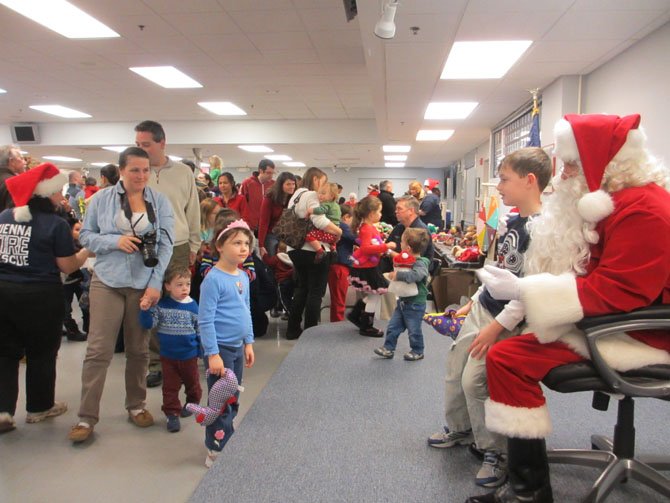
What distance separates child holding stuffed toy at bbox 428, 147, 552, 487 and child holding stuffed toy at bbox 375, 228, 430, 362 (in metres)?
1.25

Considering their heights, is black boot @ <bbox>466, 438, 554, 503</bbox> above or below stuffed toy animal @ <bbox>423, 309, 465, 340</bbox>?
below

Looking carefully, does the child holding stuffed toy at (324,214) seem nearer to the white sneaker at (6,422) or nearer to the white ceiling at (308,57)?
the white ceiling at (308,57)

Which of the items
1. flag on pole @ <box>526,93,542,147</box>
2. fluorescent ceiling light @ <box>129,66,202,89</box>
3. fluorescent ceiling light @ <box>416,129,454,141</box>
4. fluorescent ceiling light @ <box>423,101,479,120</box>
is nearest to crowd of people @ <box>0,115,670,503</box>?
flag on pole @ <box>526,93,542,147</box>

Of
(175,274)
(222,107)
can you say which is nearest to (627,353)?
(175,274)

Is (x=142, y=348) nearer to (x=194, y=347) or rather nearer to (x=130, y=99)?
(x=194, y=347)

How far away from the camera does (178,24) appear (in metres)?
5.21

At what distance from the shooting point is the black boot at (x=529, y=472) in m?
1.59

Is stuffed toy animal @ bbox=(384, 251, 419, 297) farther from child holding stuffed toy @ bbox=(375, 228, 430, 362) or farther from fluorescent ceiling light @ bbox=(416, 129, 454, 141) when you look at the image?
fluorescent ceiling light @ bbox=(416, 129, 454, 141)

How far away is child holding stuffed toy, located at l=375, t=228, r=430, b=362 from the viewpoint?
3412 mm

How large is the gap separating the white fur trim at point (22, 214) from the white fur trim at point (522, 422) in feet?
8.10

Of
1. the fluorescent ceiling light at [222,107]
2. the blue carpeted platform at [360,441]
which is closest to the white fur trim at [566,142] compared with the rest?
the blue carpeted platform at [360,441]

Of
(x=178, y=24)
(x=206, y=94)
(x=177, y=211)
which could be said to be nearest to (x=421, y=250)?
(x=177, y=211)

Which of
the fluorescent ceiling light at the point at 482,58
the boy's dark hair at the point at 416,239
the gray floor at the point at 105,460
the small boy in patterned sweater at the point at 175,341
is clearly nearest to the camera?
the gray floor at the point at 105,460

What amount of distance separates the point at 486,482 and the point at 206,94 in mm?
8237
